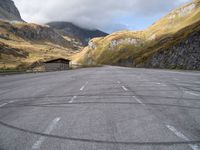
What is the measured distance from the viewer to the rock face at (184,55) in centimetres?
7144

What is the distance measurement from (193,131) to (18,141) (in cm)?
391

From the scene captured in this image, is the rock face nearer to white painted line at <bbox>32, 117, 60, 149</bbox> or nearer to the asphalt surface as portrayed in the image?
the asphalt surface

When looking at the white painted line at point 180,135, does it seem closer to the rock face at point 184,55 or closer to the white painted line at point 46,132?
the white painted line at point 46,132

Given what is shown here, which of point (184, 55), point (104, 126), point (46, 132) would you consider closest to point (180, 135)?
point (104, 126)

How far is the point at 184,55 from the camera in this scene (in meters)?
79.5

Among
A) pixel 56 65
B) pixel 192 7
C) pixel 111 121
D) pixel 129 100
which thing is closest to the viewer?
pixel 111 121

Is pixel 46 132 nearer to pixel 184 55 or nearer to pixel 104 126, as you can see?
pixel 104 126

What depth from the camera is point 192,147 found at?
583 cm

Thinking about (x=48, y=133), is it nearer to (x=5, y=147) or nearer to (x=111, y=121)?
(x=5, y=147)

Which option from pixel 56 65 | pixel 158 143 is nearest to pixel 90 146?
pixel 158 143

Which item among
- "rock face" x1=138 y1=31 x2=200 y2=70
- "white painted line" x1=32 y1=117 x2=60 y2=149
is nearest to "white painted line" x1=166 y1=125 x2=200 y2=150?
"white painted line" x1=32 y1=117 x2=60 y2=149

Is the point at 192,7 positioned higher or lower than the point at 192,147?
higher

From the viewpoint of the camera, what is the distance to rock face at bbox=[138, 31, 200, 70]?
71438 millimetres

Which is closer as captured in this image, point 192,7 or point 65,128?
point 65,128
